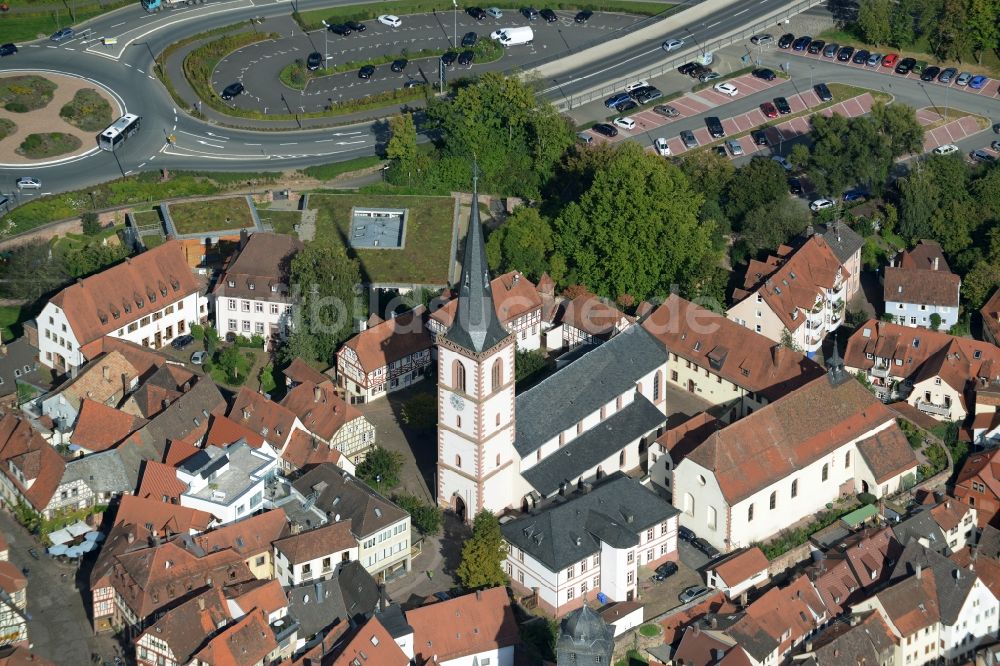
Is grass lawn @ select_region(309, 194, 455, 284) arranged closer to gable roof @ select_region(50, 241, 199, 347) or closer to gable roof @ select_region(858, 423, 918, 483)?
gable roof @ select_region(50, 241, 199, 347)

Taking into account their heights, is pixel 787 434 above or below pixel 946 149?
above

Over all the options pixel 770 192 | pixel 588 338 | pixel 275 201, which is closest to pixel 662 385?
pixel 588 338

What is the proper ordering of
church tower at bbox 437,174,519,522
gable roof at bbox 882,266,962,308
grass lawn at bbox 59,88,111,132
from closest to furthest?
1. church tower at bbox 437,174,519,522
2. gable roof at bbox 882,266,962,308
3. grass lawn at bbox 59,88,111,132

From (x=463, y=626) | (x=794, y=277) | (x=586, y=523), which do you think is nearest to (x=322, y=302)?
(x=586, y=523)

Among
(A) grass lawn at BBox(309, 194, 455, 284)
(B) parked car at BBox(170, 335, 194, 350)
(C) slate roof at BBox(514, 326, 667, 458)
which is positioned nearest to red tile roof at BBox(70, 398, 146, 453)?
(B) parked car at BBox(170, 335, 194, 350)

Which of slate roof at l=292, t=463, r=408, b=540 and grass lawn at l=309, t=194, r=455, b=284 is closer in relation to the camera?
slate roof at l=292, t=463, r=408, b=540

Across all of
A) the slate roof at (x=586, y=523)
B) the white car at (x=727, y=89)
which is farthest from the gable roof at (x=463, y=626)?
the white car at (x=727, y=89)

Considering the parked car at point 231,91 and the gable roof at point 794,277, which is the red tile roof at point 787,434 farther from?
the parked car at point 231,91

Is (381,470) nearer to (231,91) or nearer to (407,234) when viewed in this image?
(407,234)
